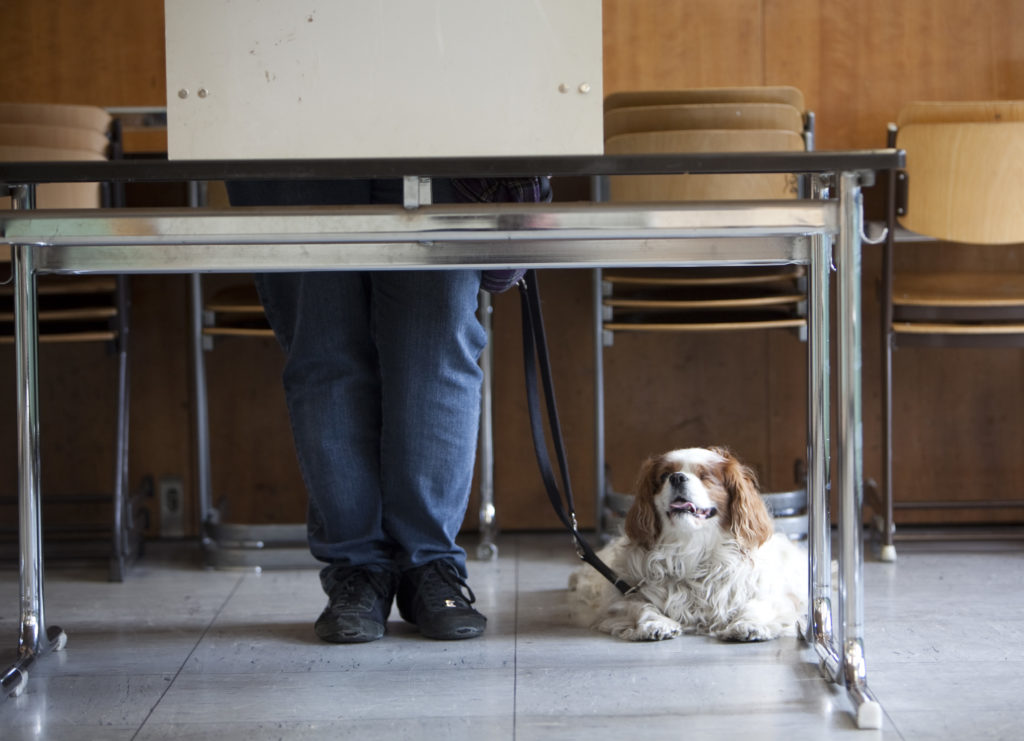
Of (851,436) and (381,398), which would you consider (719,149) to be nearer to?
(381,398)

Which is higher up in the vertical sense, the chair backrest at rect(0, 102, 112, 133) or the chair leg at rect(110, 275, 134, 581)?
the chair backrest at rect(0, 102, 112, 133)

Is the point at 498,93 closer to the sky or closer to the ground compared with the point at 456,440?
closer to the sky

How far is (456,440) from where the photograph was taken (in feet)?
6.19

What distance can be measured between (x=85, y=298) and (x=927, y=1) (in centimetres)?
221

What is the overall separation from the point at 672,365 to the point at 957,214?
82 cm

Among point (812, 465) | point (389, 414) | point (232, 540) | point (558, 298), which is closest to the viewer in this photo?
point (812, 465)

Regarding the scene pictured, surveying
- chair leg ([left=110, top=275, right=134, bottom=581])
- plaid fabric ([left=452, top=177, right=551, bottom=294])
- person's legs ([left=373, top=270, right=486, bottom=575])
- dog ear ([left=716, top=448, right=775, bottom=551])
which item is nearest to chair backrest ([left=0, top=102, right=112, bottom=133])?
chair leg ([left=110, top=275, right=134, bottom=581])

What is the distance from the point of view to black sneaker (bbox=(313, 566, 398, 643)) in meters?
1.83

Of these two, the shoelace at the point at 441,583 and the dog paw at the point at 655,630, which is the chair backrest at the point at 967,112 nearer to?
the dog paw at the point at 655,630

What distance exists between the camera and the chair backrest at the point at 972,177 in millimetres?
2412

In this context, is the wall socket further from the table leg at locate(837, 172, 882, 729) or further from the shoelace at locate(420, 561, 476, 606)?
the table leg at locate(837, 172, 882, 729)

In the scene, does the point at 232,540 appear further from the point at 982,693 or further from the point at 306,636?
the point at 982,693

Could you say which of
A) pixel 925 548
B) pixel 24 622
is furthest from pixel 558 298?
pixel 24 622

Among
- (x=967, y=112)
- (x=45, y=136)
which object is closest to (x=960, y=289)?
(x=967, y=112)
